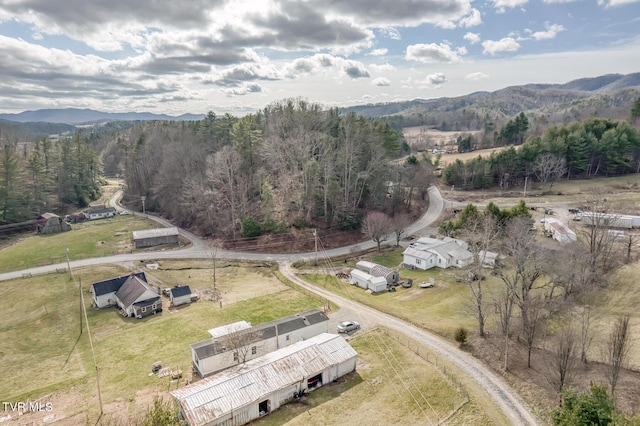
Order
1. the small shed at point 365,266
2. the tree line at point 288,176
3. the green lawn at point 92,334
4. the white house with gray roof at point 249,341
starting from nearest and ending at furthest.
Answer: the green lawn at point 92,334 → the white house with gray roof at point 249,341 → the small shed at point 365,266 → the tree line at point 288,176

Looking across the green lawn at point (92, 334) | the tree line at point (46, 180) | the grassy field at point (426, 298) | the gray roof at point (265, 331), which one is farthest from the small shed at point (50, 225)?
the gray roof at point (265, 331)

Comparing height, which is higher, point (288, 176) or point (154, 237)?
point (288, 176)

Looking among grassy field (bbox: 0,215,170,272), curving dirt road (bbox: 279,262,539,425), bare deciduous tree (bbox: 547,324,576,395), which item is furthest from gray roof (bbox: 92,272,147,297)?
bare deciduous tree (bbox: 547,324,576,395)

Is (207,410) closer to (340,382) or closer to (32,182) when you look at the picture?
(340,382)

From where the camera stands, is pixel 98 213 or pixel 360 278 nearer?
pixel 360 278

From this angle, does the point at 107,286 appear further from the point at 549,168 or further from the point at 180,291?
the point at 549,168

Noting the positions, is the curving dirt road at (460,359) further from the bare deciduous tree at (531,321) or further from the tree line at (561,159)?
the tree line at (561,159)

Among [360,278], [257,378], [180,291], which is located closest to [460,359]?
[257,378]

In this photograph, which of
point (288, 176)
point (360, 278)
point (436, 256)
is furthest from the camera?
point (288, 176)
